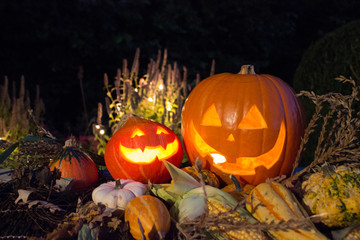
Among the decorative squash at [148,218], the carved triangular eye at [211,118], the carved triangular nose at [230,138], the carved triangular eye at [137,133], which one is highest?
the carved triangular eye at [211,118]

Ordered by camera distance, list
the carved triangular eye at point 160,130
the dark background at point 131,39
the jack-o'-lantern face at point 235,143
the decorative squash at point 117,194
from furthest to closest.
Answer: the dark background at point 131,39, the carved triangular eye at point 160,130, the jack-o'-lantern face at point 235,143, the decorative squash at point 117,194

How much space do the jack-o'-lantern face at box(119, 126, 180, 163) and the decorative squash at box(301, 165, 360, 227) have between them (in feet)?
3.48

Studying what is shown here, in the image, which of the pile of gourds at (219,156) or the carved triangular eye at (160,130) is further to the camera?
the carved triangular eye at (160,130)

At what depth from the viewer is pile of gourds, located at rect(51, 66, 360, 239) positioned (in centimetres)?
194

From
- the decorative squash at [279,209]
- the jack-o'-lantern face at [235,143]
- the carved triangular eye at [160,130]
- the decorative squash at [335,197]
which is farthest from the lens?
the carved triangular eye at [160,130]

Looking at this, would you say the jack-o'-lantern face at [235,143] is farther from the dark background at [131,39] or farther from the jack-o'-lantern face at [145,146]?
the dark background at [131,39]

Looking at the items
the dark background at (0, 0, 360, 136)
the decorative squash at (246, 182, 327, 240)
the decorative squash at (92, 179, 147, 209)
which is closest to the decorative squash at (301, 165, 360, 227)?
the decorative squash at (246, 182, 327, 240)

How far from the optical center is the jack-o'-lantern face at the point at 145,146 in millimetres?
2512

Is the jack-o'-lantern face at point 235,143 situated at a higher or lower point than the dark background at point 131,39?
lower

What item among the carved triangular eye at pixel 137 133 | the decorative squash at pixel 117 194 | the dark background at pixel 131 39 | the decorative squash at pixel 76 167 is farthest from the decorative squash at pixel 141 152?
the dark background at pixel 131 39

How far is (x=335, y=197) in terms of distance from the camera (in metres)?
1.86

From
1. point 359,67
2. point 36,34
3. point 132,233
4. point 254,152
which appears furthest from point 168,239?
point 36,34

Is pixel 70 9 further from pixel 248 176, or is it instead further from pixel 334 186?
pixel 334 186

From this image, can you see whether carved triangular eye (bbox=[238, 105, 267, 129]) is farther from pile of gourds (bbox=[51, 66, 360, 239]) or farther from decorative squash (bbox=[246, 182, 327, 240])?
decorative squash (bbox=[246, 182, 327, 240])
